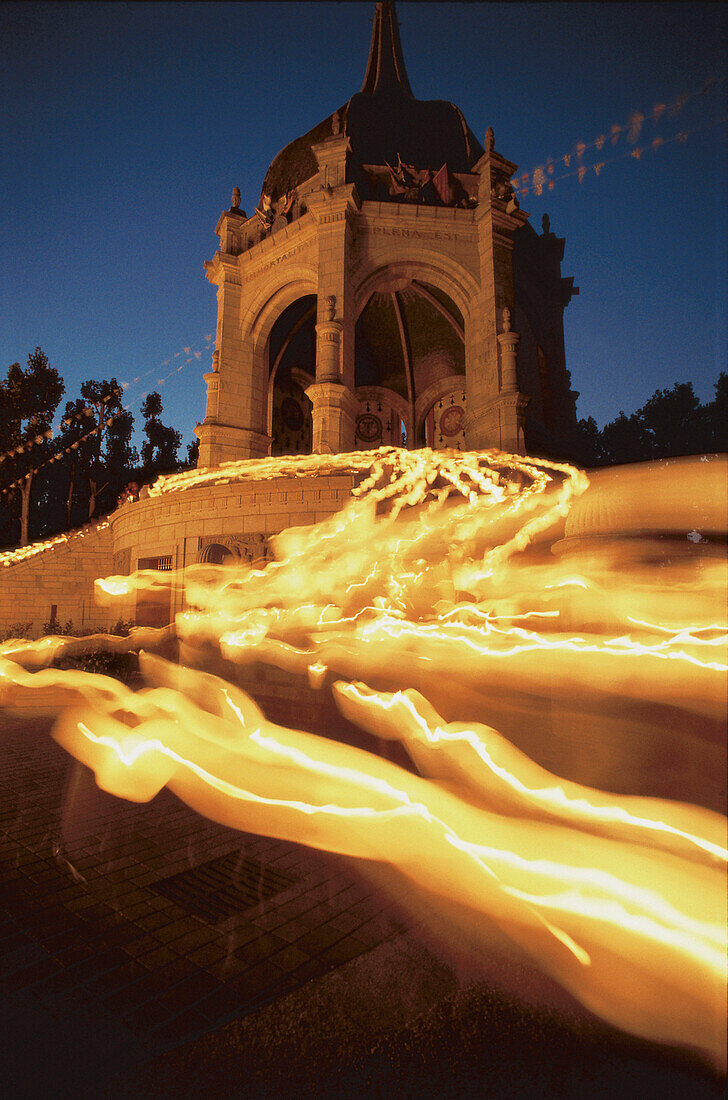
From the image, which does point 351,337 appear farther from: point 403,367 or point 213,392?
point 403,367

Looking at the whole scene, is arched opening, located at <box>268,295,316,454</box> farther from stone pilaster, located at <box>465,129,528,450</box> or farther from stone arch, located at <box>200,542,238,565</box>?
stone arch, located at <box>200,542,238,565</box>

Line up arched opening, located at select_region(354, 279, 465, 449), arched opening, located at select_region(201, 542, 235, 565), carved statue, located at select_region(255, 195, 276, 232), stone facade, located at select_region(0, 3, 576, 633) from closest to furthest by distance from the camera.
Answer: arched opening, located at select_region(201, 542, 235, 565), stone facade, located at select_region(0, 3, 576, 633), carved statue, located at select_region(255, 195, 276, 232), arched opening, located at select_region(354, 279, 465, 449)

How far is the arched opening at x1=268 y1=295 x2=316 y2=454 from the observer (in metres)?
24.7

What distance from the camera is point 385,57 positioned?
2950cm

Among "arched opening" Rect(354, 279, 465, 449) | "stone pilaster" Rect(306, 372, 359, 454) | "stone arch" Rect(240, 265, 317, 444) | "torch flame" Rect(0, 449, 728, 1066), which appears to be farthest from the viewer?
"arched opening" Rect(354, 279, 465, 449)

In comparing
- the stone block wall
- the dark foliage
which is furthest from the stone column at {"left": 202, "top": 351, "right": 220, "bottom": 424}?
the dark foliage

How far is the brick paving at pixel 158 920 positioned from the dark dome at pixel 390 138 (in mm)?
25458

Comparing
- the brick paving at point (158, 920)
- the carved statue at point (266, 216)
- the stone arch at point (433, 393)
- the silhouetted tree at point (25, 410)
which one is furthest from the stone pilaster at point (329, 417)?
the silhouetted tree at point (25, 410)

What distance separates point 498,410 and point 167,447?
119ft

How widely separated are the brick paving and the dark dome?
25.5 meters

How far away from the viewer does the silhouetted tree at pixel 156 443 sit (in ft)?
148

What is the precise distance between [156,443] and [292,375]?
78.8ft

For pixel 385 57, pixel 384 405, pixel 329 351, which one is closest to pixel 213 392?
pixel 329 351

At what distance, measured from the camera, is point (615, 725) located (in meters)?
3.53
